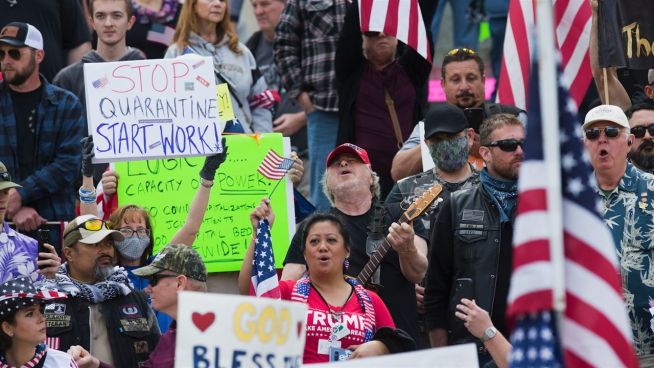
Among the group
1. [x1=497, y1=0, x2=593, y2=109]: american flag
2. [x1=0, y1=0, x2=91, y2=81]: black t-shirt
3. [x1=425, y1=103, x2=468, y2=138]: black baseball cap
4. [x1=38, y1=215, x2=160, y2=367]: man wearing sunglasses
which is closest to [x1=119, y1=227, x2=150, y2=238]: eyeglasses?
[x1=38, y1=215, x2=160, y2=367]: man wearing sunglasses

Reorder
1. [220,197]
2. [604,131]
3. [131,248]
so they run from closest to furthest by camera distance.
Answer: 1. [604,131]
2. [131,248]
3. [220,197]

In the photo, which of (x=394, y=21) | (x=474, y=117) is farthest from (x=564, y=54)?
(x=394, y=21)

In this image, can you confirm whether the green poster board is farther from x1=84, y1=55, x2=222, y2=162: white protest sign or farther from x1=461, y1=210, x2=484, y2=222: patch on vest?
x1=461, y1=210, x2=484, y2=222: patch on vest

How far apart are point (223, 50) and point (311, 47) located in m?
0.75

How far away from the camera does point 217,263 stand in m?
11.3

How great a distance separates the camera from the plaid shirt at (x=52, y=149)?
1141 centimetres

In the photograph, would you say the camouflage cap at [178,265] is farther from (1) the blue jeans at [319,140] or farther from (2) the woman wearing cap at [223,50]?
(1) the blue jeans at [319,140]

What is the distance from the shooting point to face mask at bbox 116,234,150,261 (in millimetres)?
10234

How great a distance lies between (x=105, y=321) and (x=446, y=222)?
2075mm

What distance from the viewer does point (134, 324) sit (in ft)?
31.5

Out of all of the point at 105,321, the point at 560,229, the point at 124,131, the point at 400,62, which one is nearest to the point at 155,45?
the point at 400,62

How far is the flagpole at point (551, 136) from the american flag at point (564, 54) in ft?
18.7

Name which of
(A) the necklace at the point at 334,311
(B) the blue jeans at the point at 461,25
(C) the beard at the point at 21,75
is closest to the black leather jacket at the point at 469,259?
(A) the necklace at the point at 334,311

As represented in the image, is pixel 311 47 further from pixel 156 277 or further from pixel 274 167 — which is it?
pixel 156 277
